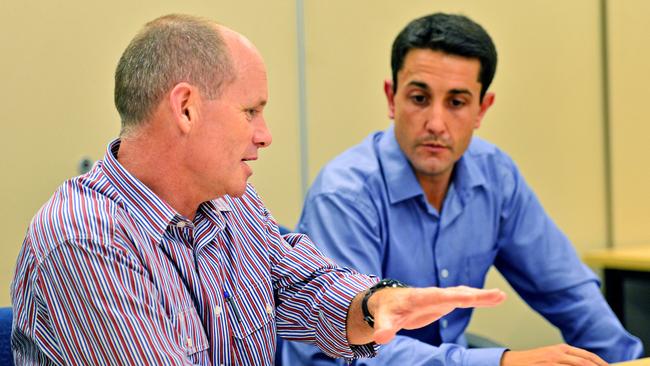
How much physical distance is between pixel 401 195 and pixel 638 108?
1.94 metres

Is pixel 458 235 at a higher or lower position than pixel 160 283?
lower

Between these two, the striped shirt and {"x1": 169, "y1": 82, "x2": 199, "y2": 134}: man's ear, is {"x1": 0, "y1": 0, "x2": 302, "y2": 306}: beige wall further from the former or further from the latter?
{"x1": 169, "y1": 82, "x2": 199, "y2": 134}: man's ear

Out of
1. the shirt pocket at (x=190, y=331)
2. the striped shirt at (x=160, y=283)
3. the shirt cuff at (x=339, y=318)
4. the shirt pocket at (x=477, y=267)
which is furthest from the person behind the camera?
the shirt pocket at (x=477, y=267)

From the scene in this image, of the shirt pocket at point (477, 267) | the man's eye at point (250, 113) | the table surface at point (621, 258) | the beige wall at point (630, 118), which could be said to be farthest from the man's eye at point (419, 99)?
the beige wall at point (630, 118)

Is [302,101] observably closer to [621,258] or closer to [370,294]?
[621,258]

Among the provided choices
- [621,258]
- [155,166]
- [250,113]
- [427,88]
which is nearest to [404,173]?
[427,88]

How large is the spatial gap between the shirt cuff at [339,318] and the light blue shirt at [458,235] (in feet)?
1.28

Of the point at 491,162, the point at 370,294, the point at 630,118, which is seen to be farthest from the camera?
the point at 630,118

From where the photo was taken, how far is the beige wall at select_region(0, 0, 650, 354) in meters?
2.52

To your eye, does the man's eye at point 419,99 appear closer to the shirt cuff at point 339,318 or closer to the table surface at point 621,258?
the shirt cuff at point 339,318

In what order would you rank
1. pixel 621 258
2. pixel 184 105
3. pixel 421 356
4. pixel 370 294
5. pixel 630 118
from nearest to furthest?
pixel 184 105 < pixel 370 294 < pixel 421 356 < pixel 621 258 < pixel 630 118

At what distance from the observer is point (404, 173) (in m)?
2.34

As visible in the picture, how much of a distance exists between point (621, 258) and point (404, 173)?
4.70 ft

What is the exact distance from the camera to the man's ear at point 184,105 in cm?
145
